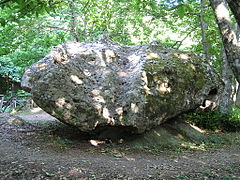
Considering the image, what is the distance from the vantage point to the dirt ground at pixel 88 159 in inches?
179

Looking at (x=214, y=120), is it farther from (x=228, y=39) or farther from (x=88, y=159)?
(x=88, y=159)

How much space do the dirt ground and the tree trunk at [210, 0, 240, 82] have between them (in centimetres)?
215

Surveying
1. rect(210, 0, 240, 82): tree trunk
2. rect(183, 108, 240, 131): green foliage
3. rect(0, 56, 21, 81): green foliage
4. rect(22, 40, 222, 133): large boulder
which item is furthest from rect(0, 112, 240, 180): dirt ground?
rect(0, 56, 21, 81): green foliage

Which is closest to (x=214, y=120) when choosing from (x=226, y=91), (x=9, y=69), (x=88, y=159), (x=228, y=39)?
(x=226, y=91)

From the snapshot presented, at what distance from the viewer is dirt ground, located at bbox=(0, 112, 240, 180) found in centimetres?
456

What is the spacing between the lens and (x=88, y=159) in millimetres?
5703

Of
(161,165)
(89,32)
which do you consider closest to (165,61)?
(161,165)

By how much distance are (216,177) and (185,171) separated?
2.10 ft

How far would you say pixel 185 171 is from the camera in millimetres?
5129

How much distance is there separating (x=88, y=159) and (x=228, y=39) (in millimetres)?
3998

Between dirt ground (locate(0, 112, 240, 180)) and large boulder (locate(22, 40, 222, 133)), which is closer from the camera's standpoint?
dirt ground (locate(0, 112, 240, 180))

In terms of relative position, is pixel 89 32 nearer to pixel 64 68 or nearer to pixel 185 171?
pixel 64 68

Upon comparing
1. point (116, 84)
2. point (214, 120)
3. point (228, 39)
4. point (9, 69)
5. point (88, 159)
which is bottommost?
point (88, 159)

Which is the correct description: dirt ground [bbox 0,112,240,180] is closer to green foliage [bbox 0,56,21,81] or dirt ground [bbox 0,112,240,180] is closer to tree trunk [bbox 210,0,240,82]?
tree trunk [bbox 210,0,240,82]
